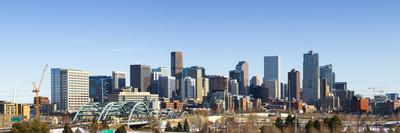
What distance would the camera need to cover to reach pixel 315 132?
7162 cm

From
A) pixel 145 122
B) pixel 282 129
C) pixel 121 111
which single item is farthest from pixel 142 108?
pixel 282 129

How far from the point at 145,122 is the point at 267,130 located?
189ft

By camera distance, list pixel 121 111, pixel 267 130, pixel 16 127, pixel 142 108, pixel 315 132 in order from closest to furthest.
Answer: pixel 16 127
pixel 315 132
pixel 267 130
pixel 121 111
pixel 142 108

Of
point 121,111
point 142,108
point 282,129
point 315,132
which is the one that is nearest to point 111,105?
point 121,111

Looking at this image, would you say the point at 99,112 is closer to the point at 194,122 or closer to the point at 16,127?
the point at 194,122

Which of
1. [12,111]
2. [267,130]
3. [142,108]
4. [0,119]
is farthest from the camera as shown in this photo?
[12,111]

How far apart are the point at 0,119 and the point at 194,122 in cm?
4489

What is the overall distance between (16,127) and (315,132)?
32.3 metres

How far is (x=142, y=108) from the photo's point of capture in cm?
15988

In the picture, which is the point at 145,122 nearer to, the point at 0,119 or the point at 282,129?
the point at 0,119

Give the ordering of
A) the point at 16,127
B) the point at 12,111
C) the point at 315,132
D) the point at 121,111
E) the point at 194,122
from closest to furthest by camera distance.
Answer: the point at 16,127
the point at 315,132
the point at 194,122
the point at 121,111
the point at 12,111

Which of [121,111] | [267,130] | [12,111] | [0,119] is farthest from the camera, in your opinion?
[12,111]

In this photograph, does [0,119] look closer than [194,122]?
No

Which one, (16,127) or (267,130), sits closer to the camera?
(16,127)
